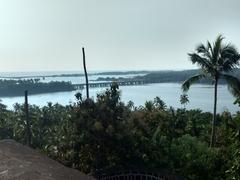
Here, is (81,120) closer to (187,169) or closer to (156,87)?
(187,169)

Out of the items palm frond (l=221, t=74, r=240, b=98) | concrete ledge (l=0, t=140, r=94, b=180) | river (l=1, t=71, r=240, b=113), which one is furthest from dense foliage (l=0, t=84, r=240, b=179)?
river (l=1, t=71, r=240, b=113)

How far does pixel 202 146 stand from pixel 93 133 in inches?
184

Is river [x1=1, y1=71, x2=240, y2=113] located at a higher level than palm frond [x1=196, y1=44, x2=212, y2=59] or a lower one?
lower

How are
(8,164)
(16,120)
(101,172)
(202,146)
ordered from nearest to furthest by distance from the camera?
1. (8,164)
2. (101,172)
3. (202,146)
4. (16,120)

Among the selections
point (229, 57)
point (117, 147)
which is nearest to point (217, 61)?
point (229, 57)

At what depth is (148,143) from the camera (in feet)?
58.4

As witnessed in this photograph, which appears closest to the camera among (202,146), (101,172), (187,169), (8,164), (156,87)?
(8,164)

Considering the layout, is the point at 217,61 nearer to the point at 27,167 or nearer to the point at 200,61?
the point at 200,61

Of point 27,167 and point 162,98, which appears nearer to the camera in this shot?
point 27,167

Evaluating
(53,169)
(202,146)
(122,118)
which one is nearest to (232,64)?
(202,146)

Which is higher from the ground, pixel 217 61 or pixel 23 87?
pixel 217 61

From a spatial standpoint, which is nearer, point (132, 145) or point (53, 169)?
point (53, 169)

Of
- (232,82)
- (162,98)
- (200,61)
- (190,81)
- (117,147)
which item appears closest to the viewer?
(117,147)

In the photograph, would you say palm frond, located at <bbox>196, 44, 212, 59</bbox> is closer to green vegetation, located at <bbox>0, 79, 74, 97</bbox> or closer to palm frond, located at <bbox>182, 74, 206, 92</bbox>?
palm frond, located at <bbox>182, 74, 206, 92</bbox>
